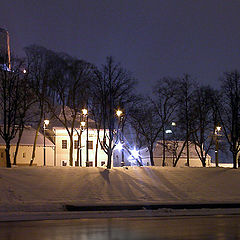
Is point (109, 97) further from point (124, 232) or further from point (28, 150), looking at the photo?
point (124, 232)

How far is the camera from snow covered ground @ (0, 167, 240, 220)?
23.5 m

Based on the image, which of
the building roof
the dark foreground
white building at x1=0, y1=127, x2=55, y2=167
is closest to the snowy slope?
the dark foreground

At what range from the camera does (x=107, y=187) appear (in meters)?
29.8

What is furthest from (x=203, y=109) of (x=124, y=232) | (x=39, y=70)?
(x=124, y=232)

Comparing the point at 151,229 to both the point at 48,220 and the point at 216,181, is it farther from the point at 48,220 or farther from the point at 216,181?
the point at 216,181

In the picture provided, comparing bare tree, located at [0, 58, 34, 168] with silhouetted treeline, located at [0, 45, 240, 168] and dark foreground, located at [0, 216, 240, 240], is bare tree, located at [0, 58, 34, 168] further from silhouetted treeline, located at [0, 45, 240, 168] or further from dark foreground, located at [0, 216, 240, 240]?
dark foreground, located at [0, 216, 240, 240]

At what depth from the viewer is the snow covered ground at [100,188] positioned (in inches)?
925

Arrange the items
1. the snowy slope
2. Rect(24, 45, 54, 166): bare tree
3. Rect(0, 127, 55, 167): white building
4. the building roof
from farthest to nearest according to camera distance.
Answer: the building roof, Rect(0, 127, 55, 167): white building, Rect(24, 45, 54, 166): bare tree, the snowy slope

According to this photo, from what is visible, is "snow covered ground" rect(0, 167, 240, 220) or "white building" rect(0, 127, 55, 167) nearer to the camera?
"snow covered ground" rect(0, 167, 240, 220)

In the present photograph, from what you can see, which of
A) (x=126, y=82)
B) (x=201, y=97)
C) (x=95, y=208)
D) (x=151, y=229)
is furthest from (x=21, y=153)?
(x=151, y=229)

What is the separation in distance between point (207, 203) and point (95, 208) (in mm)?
6805

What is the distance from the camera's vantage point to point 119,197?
27.4 metres

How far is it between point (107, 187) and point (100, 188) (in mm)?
617

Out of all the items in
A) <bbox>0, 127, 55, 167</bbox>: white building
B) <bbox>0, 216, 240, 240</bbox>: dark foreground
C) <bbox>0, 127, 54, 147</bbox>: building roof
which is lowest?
<bbox>0, 216, 240, 240</bbox>: dark foreground
